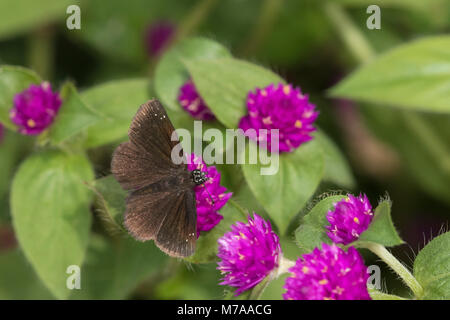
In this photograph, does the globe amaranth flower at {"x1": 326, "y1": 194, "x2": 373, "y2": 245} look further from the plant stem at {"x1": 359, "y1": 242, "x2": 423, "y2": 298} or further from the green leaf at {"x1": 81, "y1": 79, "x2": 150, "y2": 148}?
the green leaf at {"x1": 81, "y1": 79, "x2": 150, "y2": 148}

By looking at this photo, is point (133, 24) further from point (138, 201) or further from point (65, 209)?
point (138, 201)

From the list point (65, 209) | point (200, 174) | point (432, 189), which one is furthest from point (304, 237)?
point (432, 189)

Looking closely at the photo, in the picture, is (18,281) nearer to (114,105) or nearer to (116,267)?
(116,267)

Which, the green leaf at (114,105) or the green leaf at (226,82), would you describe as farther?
the green leaf at (114,105)

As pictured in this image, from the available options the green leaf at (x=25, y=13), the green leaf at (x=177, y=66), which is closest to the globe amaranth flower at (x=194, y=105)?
the green leaf at (x=177, y=66)

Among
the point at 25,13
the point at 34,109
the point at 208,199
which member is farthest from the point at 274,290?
the point at 25,13

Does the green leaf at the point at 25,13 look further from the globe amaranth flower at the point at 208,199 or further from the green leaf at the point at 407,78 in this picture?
the globe amaranth flower at the point at 208,199
